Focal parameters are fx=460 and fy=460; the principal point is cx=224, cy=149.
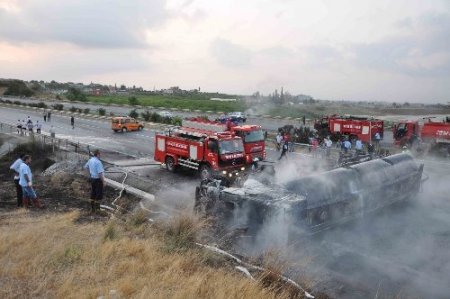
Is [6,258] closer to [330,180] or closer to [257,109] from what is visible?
[330,180]

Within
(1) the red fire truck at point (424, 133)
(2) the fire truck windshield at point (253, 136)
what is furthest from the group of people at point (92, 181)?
(1) the red fire truck at point (424, 133)

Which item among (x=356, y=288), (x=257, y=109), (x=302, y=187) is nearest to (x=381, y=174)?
(x=302, y=187)

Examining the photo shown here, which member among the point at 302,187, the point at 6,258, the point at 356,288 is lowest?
the point at 356,288

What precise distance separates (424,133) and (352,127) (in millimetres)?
5616

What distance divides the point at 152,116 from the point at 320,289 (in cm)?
4250

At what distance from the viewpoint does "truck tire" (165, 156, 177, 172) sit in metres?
20.3

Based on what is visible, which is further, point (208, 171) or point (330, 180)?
point (208, 171)

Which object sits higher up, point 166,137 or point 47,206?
point 166,137

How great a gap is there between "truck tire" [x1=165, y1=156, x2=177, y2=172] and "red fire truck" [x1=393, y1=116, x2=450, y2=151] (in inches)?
645

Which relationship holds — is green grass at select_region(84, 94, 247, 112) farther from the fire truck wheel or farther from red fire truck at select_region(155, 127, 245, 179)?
red fire truck at select_region(155, 127, 245, 179)

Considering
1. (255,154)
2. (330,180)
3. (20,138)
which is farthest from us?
(20,138)

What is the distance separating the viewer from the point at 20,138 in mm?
28797

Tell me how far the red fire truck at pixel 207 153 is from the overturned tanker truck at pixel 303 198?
19.1 feet

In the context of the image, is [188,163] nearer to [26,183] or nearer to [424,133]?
[26,183]
